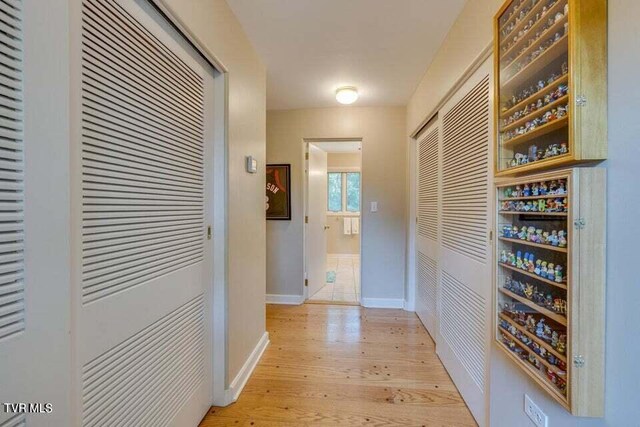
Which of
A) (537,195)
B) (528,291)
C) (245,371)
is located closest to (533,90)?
(537,195)

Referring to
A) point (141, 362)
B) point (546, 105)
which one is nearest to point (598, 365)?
point (546, 105)

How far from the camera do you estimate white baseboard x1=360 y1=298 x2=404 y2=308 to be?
3.46 metres

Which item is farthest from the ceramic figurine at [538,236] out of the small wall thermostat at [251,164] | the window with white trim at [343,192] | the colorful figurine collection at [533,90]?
the window with white trim at [343,192]

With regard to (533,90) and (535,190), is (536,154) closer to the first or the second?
(535,190)

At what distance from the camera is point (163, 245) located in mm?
1254

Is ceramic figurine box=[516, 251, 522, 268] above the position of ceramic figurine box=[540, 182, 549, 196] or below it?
below

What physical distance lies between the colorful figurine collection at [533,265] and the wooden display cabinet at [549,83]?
335 mm

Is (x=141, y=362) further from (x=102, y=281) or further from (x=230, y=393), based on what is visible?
(x=230, y=393)

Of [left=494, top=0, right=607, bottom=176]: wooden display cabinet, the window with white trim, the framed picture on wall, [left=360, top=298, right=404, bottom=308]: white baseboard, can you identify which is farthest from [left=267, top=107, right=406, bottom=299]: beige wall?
the window with white trim

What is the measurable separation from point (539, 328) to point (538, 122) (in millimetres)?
739

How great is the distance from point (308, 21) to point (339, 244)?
536 cm

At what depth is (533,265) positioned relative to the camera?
3.43 feet

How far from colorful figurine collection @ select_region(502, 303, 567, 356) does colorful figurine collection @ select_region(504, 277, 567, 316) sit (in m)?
0.07

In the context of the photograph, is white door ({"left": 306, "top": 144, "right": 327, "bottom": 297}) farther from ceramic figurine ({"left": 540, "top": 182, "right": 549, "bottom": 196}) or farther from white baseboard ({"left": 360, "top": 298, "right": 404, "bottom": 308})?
ceramic figurine ({"left": 540, "top": 182, "right": 549, "bottom": 196})
